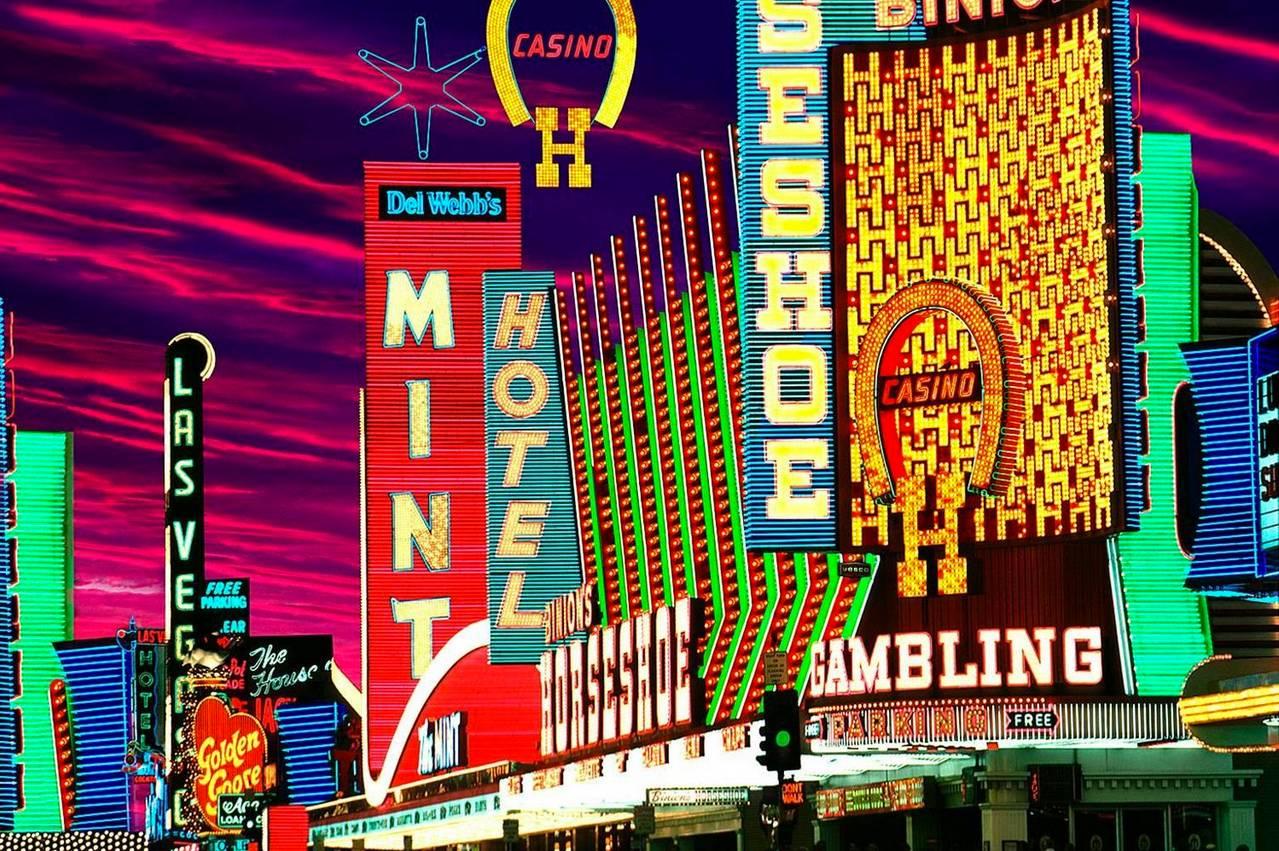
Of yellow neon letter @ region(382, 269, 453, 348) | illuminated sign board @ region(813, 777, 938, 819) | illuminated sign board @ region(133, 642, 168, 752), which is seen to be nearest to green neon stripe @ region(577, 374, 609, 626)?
illuminated sign board @ region(813, 777, 938, 819)

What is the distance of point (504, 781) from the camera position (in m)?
75.9

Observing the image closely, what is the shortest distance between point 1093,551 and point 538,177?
4704 cm

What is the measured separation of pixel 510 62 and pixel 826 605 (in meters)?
43.0

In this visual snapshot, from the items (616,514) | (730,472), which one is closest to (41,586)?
(616,514)

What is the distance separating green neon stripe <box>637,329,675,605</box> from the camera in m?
64.4

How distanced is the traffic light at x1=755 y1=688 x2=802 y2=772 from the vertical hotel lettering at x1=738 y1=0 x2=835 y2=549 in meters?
16.3

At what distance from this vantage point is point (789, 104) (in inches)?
2152

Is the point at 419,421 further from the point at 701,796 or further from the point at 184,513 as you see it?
the point at 701,796

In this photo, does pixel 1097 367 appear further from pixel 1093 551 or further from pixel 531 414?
pixel 531 414

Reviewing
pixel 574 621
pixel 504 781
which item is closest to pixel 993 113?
pixel 574 621

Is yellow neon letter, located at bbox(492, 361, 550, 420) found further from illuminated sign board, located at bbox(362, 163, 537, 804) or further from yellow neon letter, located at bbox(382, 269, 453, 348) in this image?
yellow neon letter, located at bbox(382, 269, 453, 348)

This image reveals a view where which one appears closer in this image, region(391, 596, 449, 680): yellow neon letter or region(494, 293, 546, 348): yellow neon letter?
region(494, 293, 546, 348): yellow neon letter

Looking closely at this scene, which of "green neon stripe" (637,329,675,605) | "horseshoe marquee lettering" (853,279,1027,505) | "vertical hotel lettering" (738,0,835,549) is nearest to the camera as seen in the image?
"horseshoe marquee lettering" (853,279,1027,505)

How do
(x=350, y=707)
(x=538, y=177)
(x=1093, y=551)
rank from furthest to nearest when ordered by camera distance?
1. (x=350, y=707)
2. (x=538, y=177)
3. (x=1093, y=551)
